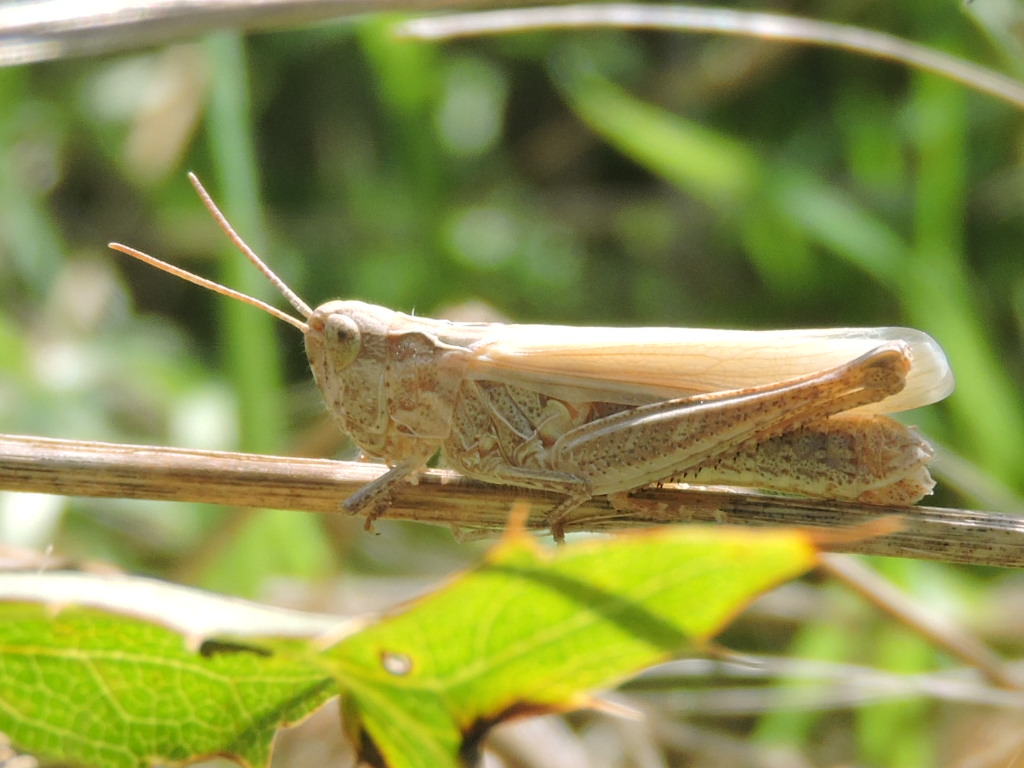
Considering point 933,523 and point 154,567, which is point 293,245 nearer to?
point 154,567

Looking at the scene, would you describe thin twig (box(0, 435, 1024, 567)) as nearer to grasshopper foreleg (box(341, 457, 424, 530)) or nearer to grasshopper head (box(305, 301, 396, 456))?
grasshopper foreleg (box(341, 457, 424, 530))

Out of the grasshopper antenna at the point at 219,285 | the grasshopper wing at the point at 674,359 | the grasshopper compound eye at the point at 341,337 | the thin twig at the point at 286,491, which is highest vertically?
the grasshopper antenna at the point at 219,285

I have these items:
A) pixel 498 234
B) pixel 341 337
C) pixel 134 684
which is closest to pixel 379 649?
pixel 134 684

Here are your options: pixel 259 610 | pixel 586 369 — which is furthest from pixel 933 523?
pixel 259 610

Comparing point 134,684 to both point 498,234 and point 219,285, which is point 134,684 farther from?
point 498,234

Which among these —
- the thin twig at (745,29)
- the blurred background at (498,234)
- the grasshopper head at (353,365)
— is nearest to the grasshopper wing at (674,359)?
the grasshopper head at (353,365)

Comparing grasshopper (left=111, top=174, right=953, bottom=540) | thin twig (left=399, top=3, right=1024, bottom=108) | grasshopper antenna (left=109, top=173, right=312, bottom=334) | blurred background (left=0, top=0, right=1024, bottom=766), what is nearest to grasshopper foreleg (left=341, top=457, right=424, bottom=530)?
grasshopper (left=111, top=174, right=953, bottom=540)

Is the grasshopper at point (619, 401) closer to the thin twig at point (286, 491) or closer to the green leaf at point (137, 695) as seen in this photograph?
the thin twig at point (286, 491)
